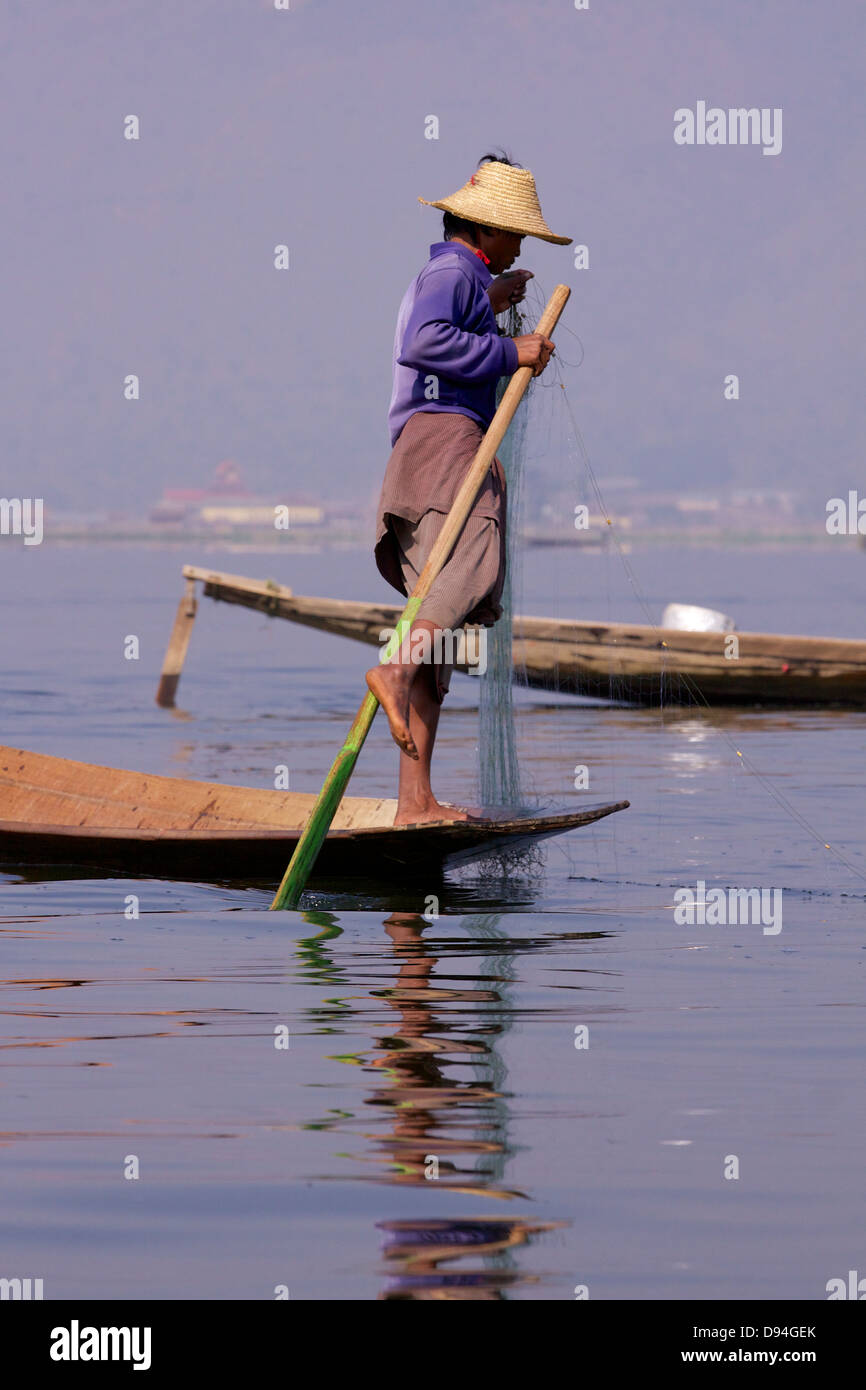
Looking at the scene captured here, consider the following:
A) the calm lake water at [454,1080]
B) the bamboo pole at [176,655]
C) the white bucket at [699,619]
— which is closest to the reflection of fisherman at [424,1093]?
the calm lake water at [454,1080]

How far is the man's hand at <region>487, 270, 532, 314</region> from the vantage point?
23.1 feet

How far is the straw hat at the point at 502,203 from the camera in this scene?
6.85m

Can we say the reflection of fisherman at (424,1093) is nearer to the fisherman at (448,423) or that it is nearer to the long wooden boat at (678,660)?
the fisherman at (448,423)

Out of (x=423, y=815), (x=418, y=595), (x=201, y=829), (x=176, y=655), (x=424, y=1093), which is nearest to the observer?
(x=424, y=1093)

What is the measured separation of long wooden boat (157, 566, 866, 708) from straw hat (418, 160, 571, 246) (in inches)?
387

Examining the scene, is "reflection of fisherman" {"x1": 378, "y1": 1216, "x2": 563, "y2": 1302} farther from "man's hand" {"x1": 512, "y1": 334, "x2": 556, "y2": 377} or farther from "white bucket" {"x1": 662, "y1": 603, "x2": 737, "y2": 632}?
"white bucket" {"x1": 662, "y1": 603, "x2": 737, "y2": 632}

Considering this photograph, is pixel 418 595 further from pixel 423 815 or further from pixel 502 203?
pixel 502 203

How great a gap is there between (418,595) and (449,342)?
2.60ft

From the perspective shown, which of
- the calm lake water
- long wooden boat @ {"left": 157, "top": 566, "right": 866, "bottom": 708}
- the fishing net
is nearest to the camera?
the calm lake water

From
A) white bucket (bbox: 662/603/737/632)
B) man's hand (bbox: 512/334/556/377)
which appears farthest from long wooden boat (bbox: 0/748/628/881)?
white bucket (bbox: 662/603/737/632)

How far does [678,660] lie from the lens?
17.1 m

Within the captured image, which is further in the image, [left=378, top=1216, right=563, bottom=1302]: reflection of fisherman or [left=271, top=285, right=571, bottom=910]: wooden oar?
[left=271, top=285, right=571, bottom=910]: wooden oar

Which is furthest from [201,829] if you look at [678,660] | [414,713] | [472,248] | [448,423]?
[678,660]

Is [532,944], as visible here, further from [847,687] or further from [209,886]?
[847,687]
